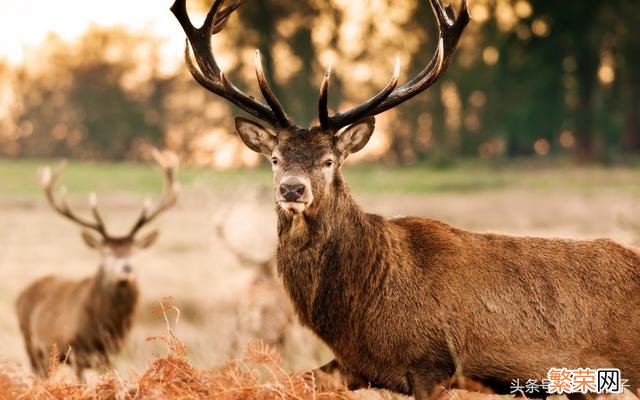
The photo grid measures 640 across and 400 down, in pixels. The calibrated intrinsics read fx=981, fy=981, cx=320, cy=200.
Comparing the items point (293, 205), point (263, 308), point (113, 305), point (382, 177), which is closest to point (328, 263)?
point (293, 205)

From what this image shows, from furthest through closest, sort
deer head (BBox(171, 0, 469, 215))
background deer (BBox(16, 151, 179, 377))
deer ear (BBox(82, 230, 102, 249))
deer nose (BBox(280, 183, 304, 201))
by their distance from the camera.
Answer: deer ear (BBox(82, 230, 102, 249)) → background deer (BBox(16, 151, 179, 377)) → deer head (BBox(171, 0, 469, 215)) → deer nose (BBox(280, 183, 304, 201))

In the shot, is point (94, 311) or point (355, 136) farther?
point (94, 311)

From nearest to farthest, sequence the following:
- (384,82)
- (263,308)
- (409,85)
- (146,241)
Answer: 1. (409,85)
2. (146,241)
3. (263,308)
4. (384,82)

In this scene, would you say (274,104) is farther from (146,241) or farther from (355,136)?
(146,241)

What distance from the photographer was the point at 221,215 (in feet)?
41.4

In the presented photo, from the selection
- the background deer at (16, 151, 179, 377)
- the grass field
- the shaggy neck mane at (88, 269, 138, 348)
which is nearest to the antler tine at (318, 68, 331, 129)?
the grass field

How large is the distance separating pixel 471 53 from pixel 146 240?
3335 centimetres

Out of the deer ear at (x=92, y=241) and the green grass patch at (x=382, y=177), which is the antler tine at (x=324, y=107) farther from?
the green grass patch at (x=382, y=177)

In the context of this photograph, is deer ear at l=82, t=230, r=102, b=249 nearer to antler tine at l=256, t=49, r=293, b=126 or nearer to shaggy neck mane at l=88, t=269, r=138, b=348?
shaggy neck mane at l=88, t=269, r=138, b=348

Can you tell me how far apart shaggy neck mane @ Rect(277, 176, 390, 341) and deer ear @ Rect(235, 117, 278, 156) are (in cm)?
54

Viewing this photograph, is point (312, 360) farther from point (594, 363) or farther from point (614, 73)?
point (614, 73)

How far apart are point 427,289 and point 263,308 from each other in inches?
260

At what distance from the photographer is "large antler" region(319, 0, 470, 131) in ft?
17.1

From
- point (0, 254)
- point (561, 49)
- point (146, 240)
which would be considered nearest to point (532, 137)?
point (561, 49)
